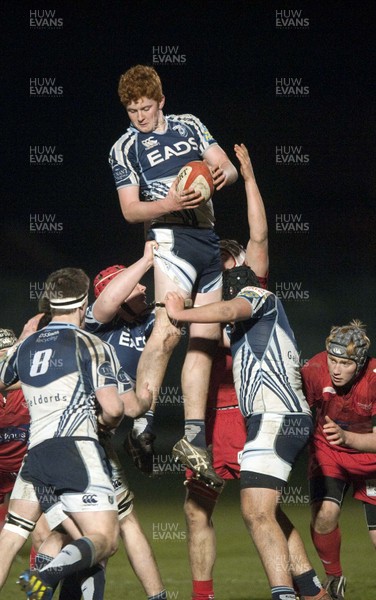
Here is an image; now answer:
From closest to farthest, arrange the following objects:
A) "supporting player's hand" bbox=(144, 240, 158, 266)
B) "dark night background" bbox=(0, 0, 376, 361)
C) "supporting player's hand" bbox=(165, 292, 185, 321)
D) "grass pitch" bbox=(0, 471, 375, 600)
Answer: "supporting player's hand" bbox=(165, 292, 185, 321)
"supporting player's hand" bbox=(144, 240, 158, 266)
"grass pitch" bbox=(0, 471, 375, 600)
"dark night background" bbox=(0, 0, 376, 361)

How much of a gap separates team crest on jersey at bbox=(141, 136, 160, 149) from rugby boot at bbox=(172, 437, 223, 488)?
172 cm

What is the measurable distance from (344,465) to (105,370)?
78.3 inches

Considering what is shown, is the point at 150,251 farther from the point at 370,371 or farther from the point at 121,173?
the point at 370,371

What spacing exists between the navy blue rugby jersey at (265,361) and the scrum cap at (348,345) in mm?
491

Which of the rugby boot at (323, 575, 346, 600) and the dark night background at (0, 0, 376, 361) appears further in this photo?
the dark night background at (0, 0, 376, 361)

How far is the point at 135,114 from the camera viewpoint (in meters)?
5.62

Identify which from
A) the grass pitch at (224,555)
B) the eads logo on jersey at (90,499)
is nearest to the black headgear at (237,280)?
the eads logo on jersey at (90,499)

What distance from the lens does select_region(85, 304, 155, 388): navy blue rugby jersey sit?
19.3 ft

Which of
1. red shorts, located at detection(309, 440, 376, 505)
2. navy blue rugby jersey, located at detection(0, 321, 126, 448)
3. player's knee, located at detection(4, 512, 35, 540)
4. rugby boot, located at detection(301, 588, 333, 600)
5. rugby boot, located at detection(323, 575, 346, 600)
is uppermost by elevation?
navy blue rugby jersey, located at detection(0, 321, 126, 448)

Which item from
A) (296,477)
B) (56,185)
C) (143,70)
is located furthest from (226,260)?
(56,185)

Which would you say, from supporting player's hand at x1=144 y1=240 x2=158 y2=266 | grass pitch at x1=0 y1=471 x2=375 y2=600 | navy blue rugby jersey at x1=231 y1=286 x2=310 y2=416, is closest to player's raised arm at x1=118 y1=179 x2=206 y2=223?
supporting player's hand at x1=144 y1=240 x2=158 y2=266

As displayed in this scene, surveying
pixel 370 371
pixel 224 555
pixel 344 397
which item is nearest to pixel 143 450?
pixel 344 397

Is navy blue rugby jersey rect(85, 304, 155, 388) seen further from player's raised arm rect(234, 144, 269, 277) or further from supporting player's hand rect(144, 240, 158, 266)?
player's raised arm rect(234, 144, 269, 277)

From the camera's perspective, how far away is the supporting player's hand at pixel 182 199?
17.1ft
